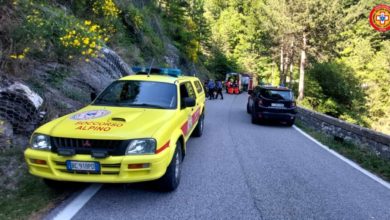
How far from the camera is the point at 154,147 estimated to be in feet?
15.6

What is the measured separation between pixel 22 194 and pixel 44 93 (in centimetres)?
335

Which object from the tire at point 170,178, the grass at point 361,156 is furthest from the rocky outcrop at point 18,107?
the grass at point 361,156

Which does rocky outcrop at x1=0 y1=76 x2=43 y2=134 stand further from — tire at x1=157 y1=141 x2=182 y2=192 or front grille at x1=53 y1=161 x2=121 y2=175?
tire at x1=157 y1=141 x2=182 y2=192

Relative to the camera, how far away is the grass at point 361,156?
7.46 m

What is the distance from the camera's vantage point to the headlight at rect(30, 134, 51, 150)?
478cm

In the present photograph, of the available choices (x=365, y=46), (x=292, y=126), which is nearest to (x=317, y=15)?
(x=365, y=46)

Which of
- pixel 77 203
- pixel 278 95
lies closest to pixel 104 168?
pixel 77 203

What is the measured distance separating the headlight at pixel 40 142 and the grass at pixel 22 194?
71cm

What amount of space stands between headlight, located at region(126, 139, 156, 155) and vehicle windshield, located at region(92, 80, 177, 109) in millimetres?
1605

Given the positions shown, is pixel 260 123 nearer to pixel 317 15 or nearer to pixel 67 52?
pixel 67 52

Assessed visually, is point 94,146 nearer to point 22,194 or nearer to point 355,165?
point 22,194

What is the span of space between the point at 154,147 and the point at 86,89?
18.6 ft

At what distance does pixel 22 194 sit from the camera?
4918 mm

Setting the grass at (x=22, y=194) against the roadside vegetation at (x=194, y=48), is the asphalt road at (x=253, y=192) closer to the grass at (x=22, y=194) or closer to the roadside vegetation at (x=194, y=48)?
the grass at (x=22, y=194)
